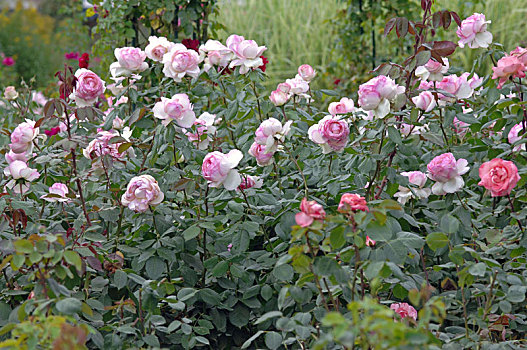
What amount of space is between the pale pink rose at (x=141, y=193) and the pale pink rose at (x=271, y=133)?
307 mm

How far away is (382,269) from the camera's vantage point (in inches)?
47.4

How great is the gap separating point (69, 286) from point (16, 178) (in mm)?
407

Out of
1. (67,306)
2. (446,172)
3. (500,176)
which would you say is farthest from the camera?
(446,172)

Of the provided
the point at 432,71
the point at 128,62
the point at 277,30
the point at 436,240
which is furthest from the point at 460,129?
the point at 277,30

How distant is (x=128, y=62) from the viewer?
75.9 inches

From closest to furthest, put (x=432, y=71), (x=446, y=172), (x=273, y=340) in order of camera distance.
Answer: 1. (x=273, y=340)
2. (x=446, y=172)
3. (x=432, y=71)

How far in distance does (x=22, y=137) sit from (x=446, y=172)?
3.76ft

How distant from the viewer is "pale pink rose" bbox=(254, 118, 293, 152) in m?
1.61

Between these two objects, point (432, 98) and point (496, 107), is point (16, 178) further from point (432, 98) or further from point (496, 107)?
point (496, 107)

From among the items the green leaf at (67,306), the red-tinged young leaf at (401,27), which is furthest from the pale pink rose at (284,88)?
the green leaf at (67,306)

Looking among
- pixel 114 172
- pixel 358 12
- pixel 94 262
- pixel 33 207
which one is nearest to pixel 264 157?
pixel 114 172

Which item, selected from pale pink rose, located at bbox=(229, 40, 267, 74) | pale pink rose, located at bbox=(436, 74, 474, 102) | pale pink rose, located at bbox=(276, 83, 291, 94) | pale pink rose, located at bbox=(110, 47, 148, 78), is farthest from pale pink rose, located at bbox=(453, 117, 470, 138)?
pale pink rose, located at bbox=(110, 47, 148, 78)

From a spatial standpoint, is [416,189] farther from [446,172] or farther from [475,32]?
[475,32]

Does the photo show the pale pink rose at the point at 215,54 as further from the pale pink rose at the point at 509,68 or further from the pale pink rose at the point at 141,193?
the pale pink rose at the point at 509,68
